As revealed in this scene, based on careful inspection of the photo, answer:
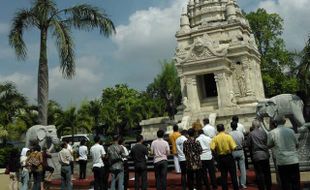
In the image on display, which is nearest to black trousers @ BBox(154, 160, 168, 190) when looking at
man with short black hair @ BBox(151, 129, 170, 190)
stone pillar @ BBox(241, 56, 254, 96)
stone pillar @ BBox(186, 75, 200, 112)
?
man with short black hair @ BBox(151, 129, 170, 190)

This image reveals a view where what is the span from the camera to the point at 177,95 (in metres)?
52.8

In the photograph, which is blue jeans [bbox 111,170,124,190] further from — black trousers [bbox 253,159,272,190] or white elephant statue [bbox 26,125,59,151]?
white elephant statue [bbox 26,125,59,151]

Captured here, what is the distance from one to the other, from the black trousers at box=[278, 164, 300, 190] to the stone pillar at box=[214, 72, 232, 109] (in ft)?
59.6

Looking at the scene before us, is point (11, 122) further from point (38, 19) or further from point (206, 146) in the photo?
point (206, 146)

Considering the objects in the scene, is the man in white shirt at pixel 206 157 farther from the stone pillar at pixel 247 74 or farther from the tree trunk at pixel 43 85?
the stone pillar at pixel 247 74

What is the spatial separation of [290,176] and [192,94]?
19.5 m

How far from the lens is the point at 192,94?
27.4m

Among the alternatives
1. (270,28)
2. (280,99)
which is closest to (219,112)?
(280,99)

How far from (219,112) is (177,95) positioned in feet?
89.5

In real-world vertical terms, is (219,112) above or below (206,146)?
above

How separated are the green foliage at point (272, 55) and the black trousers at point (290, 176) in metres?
32.9

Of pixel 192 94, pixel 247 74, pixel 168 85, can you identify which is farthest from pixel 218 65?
pixel 168 85

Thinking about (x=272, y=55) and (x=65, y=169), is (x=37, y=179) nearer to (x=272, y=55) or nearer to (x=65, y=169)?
(x=65, y=169)

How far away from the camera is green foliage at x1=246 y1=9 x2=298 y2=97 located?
39969 mm
